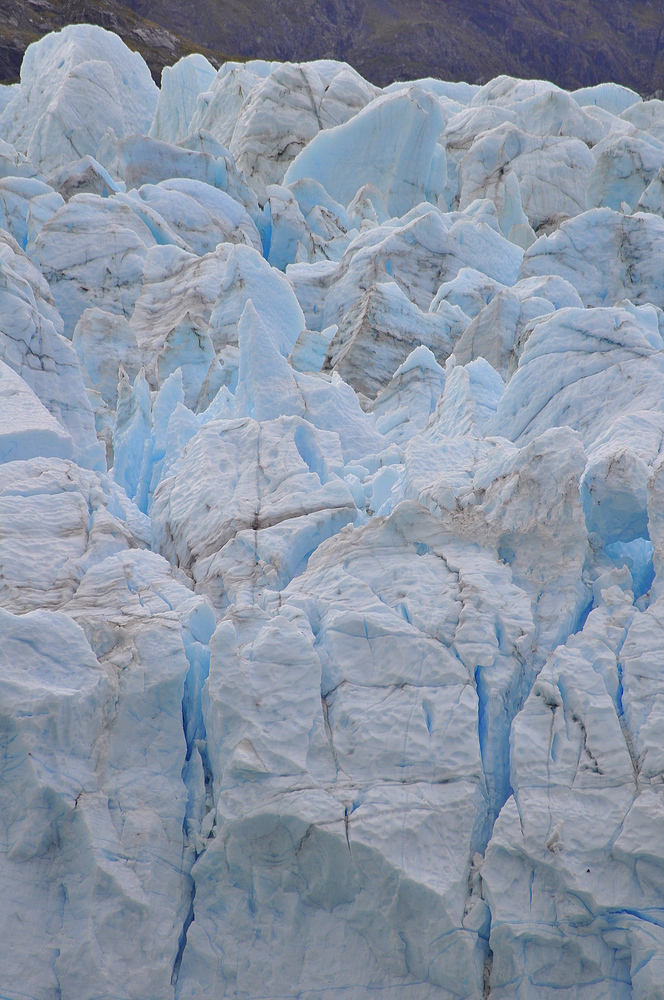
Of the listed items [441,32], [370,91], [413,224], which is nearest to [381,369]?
[413,224]

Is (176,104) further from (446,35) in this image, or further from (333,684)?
(446,35)

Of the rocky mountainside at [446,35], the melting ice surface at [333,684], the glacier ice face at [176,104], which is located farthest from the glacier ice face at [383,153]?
the rocky mountainside at [446,35]

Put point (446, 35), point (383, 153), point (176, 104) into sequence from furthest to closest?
point (446, 35)
point (176, 104)
point (383, 153)

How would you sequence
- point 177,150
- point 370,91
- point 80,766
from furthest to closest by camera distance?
point 370,91
point 177,150
point 80,766

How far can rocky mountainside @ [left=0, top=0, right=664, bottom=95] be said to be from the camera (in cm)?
6444

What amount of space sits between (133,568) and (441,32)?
74542 millimetres

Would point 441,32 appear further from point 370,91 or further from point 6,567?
point 6,567

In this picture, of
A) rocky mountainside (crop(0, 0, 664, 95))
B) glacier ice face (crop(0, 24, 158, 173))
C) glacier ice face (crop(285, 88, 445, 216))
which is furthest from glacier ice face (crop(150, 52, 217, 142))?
rocky mountainside (crop(0, 0, 664, 95))

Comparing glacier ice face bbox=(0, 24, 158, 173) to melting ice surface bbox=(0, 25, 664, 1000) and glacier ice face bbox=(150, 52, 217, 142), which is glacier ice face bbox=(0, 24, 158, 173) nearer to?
glacier ice face bbox=(150, 52, 217, 142)

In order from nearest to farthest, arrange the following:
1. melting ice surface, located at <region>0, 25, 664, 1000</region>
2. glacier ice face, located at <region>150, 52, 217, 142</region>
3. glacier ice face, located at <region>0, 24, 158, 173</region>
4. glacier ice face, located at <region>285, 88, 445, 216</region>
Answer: melting ice surface, located at <region>0, 25, 664, 1000</region>, glacier ice face, located at <region>285, 88, 445, 216</region>, glacier ice face, located at <region>0, 24, 158, 173</region>, glacier ice face, located at <region>150, 52, 217, 142</region>

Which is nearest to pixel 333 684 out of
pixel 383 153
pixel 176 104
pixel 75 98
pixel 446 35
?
pixel 383 153

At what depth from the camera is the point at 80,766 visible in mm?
4504

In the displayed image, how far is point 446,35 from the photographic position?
68062 millimetres

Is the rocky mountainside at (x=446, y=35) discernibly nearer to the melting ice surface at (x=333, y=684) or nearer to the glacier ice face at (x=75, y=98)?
the glacier ice face at (x=75, y=98)
